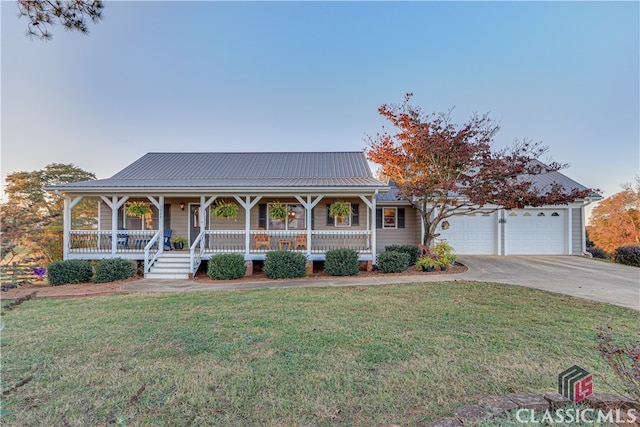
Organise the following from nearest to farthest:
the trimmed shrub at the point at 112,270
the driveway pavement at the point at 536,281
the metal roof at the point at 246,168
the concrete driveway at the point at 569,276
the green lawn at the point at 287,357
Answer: the green lawn at the point at 287,357, the concrete driveway at the point at 569,276, the driveway pavement at the point at 536,281, the trimmed shrub at the point at 112,270, the metal roof at the point at 246,168

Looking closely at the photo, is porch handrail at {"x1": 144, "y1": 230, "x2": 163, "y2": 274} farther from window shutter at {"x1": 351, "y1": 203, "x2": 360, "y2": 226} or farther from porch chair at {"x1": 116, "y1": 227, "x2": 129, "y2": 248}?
window shutter at {"x1": 351, "y1": 203, "x2": 360, "y2": 226}

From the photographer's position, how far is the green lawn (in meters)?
2.50

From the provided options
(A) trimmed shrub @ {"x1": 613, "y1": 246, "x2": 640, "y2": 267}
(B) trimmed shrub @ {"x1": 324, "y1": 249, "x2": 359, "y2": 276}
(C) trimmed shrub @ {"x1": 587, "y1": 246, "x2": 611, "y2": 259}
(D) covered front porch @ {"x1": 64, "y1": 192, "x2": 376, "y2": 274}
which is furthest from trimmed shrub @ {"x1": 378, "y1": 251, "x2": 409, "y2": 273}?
(C) trimmed shrub @ {"x1": 587, "y1": 246, "x2": 611, "y2": 259}

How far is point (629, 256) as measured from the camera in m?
11.2

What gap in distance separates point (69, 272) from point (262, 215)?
6762 mm

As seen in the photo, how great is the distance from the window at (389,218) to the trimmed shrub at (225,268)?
26.4 ft

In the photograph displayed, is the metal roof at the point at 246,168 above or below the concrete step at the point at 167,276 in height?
above

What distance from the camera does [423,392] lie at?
2.73 meters

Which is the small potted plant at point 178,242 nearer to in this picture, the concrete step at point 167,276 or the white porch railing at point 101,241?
the white porch railing at point 101,241

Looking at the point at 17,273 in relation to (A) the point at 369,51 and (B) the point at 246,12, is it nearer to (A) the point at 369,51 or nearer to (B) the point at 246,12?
(B) the point at 246,12

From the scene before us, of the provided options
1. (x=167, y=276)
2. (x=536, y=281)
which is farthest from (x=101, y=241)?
A: (x=536, y=281)

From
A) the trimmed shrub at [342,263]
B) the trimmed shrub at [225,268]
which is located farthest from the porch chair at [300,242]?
the trimmed shrub at [225,268]

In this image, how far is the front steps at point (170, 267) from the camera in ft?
31.6

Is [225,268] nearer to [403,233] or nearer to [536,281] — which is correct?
[403,233]
